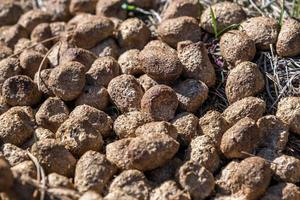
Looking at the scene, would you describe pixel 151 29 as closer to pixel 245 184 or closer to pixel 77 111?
pixel 77 111

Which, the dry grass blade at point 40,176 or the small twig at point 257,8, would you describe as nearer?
the dry grass blade at point 40,176

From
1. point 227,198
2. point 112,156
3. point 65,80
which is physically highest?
point 65,80

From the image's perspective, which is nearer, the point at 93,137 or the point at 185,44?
the point at 93,137

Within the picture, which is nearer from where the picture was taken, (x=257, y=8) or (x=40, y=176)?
(x=40, y=176)

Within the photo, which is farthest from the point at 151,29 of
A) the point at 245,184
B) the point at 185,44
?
the point at 245,184

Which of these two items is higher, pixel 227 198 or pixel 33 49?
pixel 33 49

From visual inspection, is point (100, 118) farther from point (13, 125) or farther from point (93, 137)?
point (13, 125)

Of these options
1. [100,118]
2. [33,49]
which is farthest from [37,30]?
[100,118]

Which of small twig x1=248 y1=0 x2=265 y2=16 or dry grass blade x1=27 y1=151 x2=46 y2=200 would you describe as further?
small twig x1=248 y1=0 x2=265 y2=16

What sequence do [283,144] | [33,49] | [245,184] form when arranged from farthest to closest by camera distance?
[33,49] → [283,144] → [245,184]

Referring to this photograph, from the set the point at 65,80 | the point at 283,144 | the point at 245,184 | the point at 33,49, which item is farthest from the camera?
the point at 33,49
